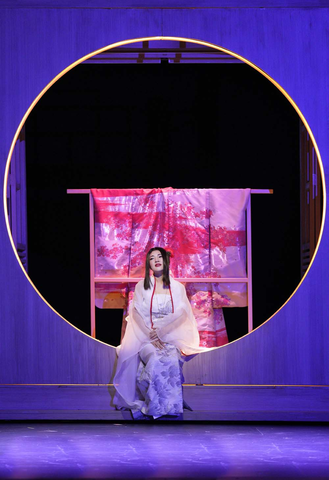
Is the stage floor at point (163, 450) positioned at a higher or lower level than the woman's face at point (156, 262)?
lower

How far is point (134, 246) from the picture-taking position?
5203 mm

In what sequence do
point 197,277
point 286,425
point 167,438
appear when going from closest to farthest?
1. point 167,438
2. point 286,425
3. point 197,277

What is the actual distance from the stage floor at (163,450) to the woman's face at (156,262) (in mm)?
1002

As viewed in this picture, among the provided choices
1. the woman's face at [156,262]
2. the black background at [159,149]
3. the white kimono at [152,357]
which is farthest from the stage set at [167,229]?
the woman's face at [156,262]

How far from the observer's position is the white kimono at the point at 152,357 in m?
3.67

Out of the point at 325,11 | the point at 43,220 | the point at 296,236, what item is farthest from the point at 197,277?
the point at 325,11

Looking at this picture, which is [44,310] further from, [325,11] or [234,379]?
[325,11]

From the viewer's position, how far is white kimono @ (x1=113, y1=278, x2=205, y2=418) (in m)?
3.67

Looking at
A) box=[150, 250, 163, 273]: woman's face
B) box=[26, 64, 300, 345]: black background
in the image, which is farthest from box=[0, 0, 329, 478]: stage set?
box=[150, 250, 163, 273]: woman's face

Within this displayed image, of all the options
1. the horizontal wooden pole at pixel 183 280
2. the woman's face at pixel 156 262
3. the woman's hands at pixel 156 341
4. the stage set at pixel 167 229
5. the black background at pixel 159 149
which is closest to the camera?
the stage set at pixel 167 229

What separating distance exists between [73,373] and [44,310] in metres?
0.43

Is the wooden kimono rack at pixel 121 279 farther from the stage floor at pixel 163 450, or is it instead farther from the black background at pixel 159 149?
the stage floor at pixel 163 450

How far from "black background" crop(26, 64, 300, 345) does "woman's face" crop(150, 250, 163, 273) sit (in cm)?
131

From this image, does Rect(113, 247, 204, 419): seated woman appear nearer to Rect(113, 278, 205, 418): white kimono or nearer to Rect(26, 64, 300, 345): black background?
Rect(113, 278, 205, 418): white kimono
